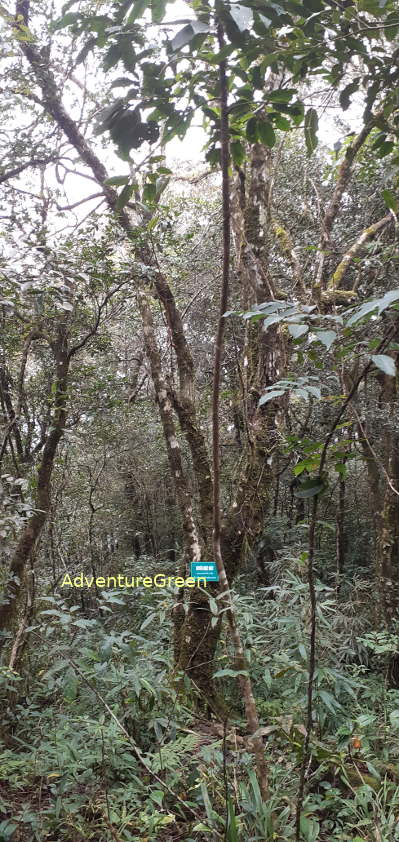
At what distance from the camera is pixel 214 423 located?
1.45m

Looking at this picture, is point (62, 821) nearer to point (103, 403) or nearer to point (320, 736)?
point (320, 736)

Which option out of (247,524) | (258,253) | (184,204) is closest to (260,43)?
(258,253)

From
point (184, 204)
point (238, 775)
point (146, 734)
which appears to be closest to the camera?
point (238, 775)

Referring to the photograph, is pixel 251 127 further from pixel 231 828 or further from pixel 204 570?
pixel 231 828

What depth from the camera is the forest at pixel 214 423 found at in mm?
1200

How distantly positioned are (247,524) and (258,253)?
5.89ft

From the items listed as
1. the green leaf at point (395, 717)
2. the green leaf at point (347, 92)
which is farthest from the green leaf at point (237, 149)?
the green leaf at point (395, 717)

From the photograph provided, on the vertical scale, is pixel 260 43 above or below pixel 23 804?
above

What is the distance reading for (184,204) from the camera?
6816mm

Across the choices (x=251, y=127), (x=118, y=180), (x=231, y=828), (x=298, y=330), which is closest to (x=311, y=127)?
(x=251, y=127)

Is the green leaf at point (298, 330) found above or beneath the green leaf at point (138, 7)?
beneath

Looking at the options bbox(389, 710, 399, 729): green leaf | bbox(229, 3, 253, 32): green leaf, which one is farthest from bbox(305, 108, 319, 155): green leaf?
bbox(389, 710, 399, 729): green leaf

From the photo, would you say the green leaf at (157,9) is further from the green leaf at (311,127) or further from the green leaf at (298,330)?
the green leaf at (298,330)

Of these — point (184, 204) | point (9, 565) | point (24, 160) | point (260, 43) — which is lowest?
point (9, 565)
